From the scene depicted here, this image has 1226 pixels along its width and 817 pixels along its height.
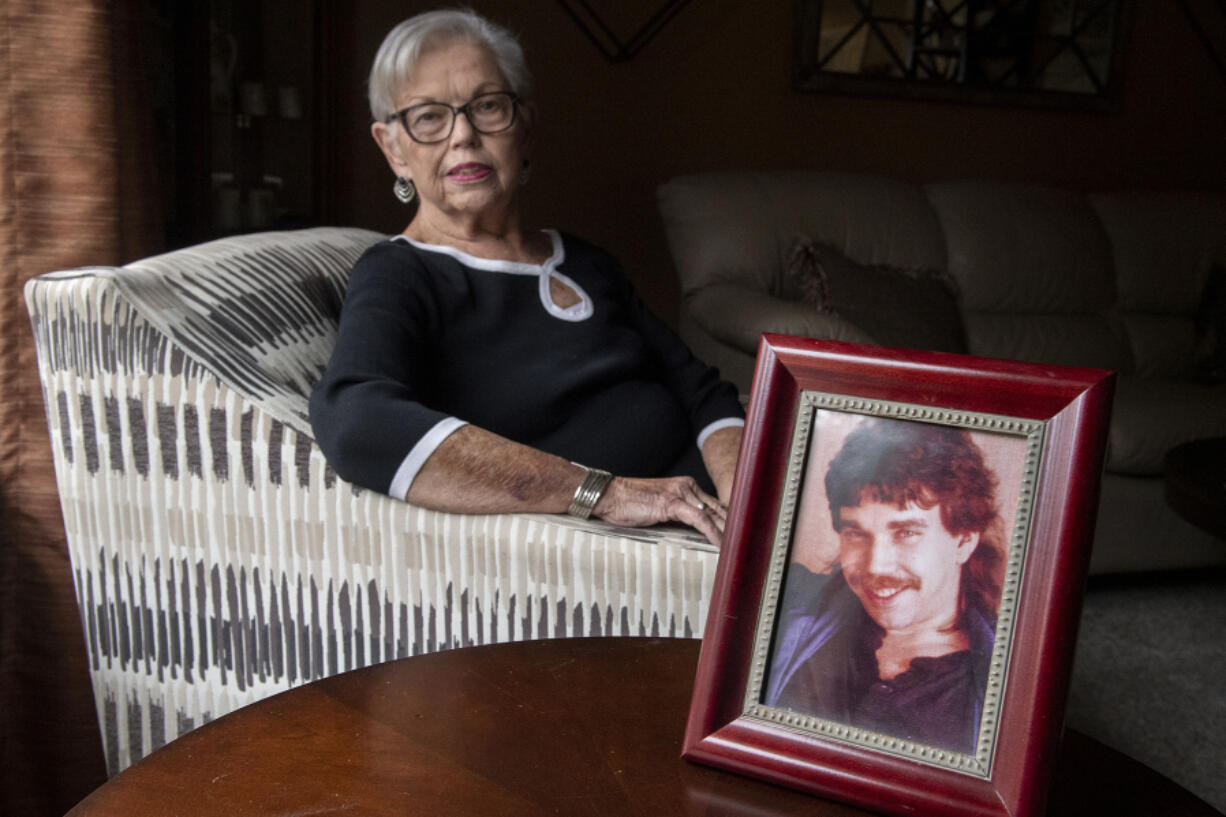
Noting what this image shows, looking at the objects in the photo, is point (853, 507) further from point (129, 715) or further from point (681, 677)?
point (129, 715)

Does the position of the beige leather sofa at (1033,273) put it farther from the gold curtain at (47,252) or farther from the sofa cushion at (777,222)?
the gold curtain at (47,252)

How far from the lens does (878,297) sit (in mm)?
2811

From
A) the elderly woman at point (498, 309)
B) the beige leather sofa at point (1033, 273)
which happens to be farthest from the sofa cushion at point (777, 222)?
the elderly woman at point (498, 309)

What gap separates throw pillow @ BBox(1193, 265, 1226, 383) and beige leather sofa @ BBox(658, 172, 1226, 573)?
60mm

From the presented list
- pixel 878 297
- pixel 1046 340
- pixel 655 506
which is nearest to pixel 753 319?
pixel 878 297

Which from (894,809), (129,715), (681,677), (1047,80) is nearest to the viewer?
(894,809)

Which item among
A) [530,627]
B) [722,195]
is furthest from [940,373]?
[722,195]

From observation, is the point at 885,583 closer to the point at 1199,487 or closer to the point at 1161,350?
the point at 1199,487

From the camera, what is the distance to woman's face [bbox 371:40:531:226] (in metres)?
1.45

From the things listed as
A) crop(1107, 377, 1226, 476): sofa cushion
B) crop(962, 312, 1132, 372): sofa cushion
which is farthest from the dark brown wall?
crop(1107, 377, 1226, 476): sofa cushion

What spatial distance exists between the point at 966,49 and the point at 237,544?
345 centimetres

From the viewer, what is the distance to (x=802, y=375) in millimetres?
614

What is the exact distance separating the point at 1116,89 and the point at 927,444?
3.96 meters

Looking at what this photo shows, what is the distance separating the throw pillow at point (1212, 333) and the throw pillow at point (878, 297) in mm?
766
